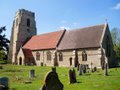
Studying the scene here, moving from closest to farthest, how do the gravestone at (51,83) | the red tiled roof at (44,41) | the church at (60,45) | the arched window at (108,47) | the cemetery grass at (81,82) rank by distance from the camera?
the gravestone at (51,83)
the cemetery grass at (81,82)
the church at (60,45)
the arched window at (108,47)
the red tiled roof at (44,41)

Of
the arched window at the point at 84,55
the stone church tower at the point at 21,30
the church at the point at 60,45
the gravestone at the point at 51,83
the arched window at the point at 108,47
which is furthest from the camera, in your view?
the stone church tower at the point at 21,30

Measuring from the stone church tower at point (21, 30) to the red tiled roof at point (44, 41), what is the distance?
271 centimetres

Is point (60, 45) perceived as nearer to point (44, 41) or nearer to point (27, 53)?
point (44, 41)

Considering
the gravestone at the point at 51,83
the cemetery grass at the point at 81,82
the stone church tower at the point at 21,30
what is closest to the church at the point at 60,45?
the stone church tower at the point at 21,30

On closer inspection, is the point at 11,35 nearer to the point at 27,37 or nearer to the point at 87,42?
the point at 27,37

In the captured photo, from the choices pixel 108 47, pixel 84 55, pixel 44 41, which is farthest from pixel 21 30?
pixel 108 47

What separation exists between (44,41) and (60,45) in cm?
692

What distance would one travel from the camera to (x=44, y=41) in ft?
159

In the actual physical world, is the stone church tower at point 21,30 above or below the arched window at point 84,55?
above

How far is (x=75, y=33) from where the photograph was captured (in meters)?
42.7

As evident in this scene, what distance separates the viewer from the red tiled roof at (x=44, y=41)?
44906 mm

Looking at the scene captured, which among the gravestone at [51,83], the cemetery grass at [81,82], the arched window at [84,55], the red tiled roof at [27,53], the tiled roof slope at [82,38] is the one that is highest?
the tiled roof slope at [82,38]

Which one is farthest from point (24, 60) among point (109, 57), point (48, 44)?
point (109, 57)

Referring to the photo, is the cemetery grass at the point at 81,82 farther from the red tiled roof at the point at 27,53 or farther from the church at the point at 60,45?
the red tiled roof at the point at 27,53
